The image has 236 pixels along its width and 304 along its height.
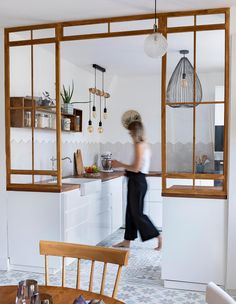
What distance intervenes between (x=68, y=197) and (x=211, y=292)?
2614mm

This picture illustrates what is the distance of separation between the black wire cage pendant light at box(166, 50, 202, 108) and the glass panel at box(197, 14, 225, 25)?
476mm

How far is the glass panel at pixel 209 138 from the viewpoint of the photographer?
323 cm

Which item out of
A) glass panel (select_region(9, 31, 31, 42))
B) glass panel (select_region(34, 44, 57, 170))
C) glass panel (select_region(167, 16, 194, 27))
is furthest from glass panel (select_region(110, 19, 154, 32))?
glass panel (select_region(34, 44, 57, 170))

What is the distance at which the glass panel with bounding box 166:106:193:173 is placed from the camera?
3271mm

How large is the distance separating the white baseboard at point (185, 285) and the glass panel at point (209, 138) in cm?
95

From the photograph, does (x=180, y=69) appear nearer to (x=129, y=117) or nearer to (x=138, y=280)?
(x=138, y=280)

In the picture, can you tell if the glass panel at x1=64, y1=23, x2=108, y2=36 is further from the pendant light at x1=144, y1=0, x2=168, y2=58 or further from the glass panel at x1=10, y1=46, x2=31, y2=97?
the pendant light at x1=144, y1=0, x2=168, y2=58

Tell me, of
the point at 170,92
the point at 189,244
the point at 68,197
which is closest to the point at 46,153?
the point at 68,197

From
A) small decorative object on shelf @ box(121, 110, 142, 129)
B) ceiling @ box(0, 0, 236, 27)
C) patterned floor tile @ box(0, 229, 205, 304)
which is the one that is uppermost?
ceiling @ box(0, 0, 236, 27)

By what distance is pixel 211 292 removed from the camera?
1.16 m

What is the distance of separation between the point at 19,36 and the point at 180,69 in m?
1.62

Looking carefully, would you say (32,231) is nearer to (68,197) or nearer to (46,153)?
(68,197)

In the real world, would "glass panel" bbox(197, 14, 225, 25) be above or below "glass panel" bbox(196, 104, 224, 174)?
above

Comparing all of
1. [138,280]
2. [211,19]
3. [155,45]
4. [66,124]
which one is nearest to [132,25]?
[211,19]
